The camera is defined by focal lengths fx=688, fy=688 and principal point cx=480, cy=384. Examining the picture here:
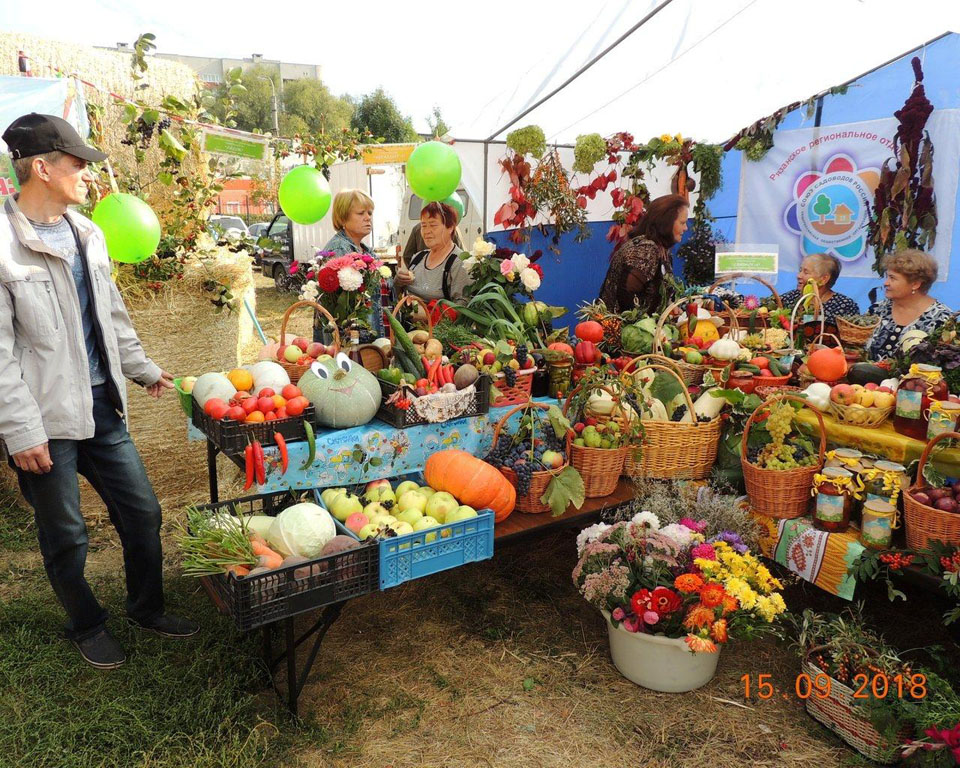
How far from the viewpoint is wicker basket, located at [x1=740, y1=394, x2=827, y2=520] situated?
113 inches

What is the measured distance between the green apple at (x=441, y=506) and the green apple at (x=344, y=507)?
291mm

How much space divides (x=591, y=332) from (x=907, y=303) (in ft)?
5.87

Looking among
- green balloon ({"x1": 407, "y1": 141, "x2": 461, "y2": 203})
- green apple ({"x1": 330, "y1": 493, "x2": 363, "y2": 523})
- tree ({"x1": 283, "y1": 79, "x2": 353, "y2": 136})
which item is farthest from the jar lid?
tree ({"x1": 283, "y1": 79, "x2": 353, "y2": 136})

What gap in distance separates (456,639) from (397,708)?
53cm

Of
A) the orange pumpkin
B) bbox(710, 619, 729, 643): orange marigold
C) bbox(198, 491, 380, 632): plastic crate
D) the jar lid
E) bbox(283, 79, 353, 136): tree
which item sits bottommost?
bbox(710, 619, 729, 643): orange marigold

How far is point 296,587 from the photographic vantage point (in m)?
2.37

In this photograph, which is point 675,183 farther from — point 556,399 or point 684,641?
point 684,641

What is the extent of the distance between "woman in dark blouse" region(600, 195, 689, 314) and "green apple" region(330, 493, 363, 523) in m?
2.72

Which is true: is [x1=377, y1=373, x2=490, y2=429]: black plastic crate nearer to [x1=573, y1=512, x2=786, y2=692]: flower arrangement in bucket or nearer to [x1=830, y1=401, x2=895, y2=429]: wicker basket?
[x1=573, y1=512, x2=786, y2=692]: flower arrangement in bucket

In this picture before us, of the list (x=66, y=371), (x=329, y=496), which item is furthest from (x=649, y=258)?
(x=66, y=371)

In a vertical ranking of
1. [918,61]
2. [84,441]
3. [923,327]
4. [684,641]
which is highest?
[918,61]

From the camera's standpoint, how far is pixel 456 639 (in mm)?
3219

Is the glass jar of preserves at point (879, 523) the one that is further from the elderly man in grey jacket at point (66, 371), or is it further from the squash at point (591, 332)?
the elderly man in grey jacket at point (66, 371)

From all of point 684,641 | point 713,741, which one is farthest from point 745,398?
point 713,741
